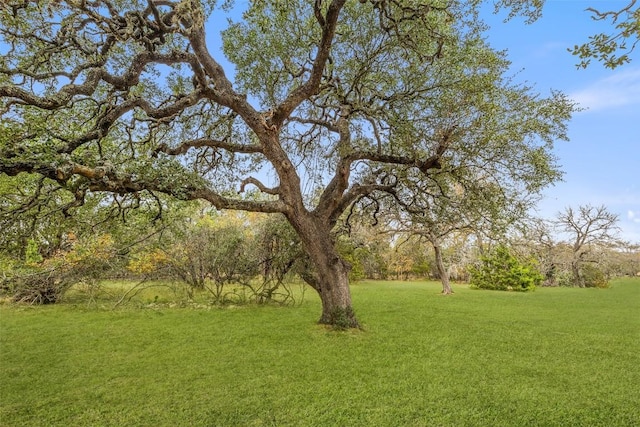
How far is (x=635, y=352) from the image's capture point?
24.5 ft

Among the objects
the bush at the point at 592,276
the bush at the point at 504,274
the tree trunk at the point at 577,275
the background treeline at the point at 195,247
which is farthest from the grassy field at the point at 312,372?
the bush at the point at 592,276

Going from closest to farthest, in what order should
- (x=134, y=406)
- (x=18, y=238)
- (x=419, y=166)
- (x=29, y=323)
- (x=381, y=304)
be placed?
(x=134, y=406) → (x=18, y=238) → (x=419, y=166) → (x=29, y=323) → (x=381, y=304)

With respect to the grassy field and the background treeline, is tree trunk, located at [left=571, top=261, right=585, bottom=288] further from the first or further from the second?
the grassy field

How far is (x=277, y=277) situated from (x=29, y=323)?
761 centimetres

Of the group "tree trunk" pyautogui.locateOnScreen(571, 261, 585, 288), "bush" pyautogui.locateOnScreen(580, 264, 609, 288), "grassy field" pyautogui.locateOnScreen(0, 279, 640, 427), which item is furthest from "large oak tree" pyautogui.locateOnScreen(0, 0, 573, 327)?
"bush" pyautogui.locateOnScreen(580, 264, 609, 288)

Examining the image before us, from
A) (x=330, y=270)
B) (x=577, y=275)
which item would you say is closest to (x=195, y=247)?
(x=330, y=270)

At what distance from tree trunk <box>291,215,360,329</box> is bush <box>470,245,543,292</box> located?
20.5 m

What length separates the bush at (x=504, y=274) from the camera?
85.4 feet

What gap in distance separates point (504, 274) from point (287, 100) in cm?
2461

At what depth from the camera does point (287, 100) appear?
8281mm

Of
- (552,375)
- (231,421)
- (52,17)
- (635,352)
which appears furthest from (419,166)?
(52,17)

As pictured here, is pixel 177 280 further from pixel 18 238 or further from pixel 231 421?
pixel 231 421

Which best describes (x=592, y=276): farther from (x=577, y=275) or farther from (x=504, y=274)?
(x=504, y=274)

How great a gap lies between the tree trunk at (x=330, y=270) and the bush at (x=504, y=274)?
20526mm
